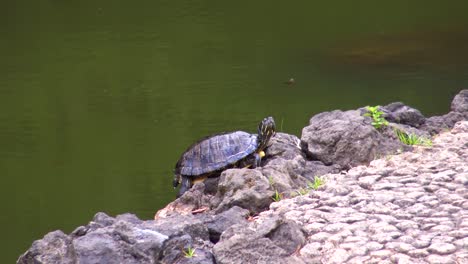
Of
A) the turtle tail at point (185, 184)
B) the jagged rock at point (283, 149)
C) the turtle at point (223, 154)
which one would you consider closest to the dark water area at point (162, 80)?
the turtle tail at point (185, 184)

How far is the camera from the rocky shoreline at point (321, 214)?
2.86 meters

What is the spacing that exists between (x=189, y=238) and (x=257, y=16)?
27.5 feet

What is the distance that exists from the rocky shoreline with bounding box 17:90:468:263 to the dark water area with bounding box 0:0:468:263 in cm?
143

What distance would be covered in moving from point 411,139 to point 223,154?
99 centimetres

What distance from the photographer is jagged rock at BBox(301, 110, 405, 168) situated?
3895 mm

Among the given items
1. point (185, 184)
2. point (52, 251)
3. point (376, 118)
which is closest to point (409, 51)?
point (376, 118)

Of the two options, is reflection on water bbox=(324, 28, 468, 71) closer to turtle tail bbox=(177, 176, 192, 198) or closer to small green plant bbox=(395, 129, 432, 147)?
small green plant bbox=(395, 129, 432, 147)

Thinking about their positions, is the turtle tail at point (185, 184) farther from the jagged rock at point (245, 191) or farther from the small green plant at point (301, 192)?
the small green plant at point (301, 192)

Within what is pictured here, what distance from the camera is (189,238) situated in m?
2.96

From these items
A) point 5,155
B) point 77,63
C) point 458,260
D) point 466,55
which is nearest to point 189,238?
point 458,260

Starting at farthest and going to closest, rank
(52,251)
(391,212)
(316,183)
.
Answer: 1. (316,183)
2. (391,212)
3. (52,251)

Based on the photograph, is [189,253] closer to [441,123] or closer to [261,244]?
[261,244]

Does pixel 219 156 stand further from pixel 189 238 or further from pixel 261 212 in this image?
pixel 189 238

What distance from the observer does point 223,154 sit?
430 cm
